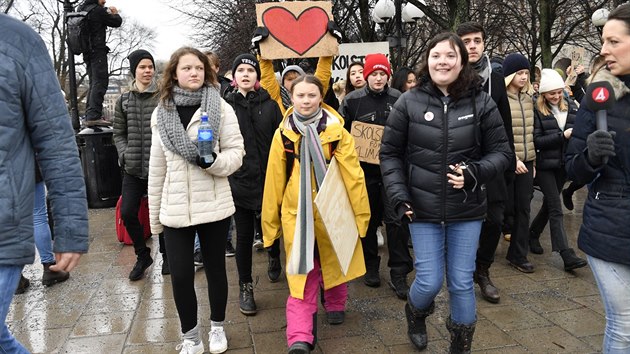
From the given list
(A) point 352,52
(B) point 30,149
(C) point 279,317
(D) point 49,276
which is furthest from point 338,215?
(A) point 352,52

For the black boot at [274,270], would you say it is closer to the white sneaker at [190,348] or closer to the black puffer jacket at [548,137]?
the white sneaker at [190,348]

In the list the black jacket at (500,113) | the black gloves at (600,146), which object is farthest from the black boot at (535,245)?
the black gloves at (600,146)

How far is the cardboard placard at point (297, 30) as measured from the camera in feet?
15.9

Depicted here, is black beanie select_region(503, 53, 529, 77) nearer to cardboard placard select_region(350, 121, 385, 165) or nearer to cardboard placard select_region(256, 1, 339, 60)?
cardboard placard select_region(350, 121, 385, 165)

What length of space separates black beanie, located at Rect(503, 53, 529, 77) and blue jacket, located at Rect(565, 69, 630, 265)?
7.63 feet

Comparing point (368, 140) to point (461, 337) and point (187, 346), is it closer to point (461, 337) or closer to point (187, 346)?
point (461, 337)

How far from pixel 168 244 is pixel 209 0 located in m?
22.8

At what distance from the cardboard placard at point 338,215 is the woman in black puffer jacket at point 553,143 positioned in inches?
97.9

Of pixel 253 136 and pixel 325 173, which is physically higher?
pixel 253 136

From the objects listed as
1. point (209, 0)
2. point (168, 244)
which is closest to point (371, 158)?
point (168, 244)

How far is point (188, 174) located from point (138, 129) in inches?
75.0

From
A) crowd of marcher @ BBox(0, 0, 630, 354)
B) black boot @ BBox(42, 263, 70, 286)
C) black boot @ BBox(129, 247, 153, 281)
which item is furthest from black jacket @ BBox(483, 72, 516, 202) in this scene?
black boot @ BBox(42, 263, 70, 286)

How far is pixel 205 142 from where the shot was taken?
3107 millimetres

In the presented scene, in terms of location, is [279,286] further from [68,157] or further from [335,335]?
[68,157]
